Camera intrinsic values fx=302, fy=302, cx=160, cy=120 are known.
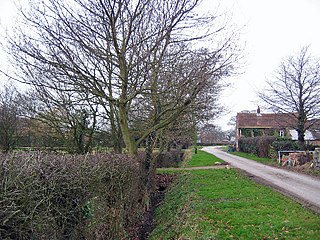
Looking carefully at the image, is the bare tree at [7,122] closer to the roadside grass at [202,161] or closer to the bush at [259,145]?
the roadside grass at [202,161]

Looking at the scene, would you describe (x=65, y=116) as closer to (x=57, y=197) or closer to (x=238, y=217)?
(x=238, y=217)

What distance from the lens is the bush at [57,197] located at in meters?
2.74

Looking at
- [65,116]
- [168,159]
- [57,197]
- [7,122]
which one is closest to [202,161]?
[168,159]

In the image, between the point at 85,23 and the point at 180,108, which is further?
the point at 180,108

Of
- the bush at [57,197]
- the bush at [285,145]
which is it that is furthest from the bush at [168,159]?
the bush at [57,197]

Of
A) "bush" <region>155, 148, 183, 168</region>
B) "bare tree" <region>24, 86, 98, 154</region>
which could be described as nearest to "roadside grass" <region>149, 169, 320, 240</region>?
"bare tree" <region>24, 86, 98, 154</region>

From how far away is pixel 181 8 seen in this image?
834 cm

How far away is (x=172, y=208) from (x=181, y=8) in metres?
6.16

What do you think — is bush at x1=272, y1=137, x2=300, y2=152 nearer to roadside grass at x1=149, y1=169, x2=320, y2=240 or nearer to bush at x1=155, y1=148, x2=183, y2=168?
bush at x1=155, y1=148, x2=183, y2=168

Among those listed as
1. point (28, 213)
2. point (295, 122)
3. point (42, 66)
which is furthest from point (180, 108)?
point (295, 122)

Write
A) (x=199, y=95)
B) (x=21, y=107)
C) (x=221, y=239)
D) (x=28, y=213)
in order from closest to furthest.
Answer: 1. (x=28, y=213)
2. (x=221, y=239)
3. (x=199, y=95)
4. (x=21, y=107)

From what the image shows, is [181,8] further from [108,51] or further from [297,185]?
[297,185]

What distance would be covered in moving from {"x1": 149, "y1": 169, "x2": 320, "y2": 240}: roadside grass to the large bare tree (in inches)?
121

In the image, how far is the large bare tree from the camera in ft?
27.5
